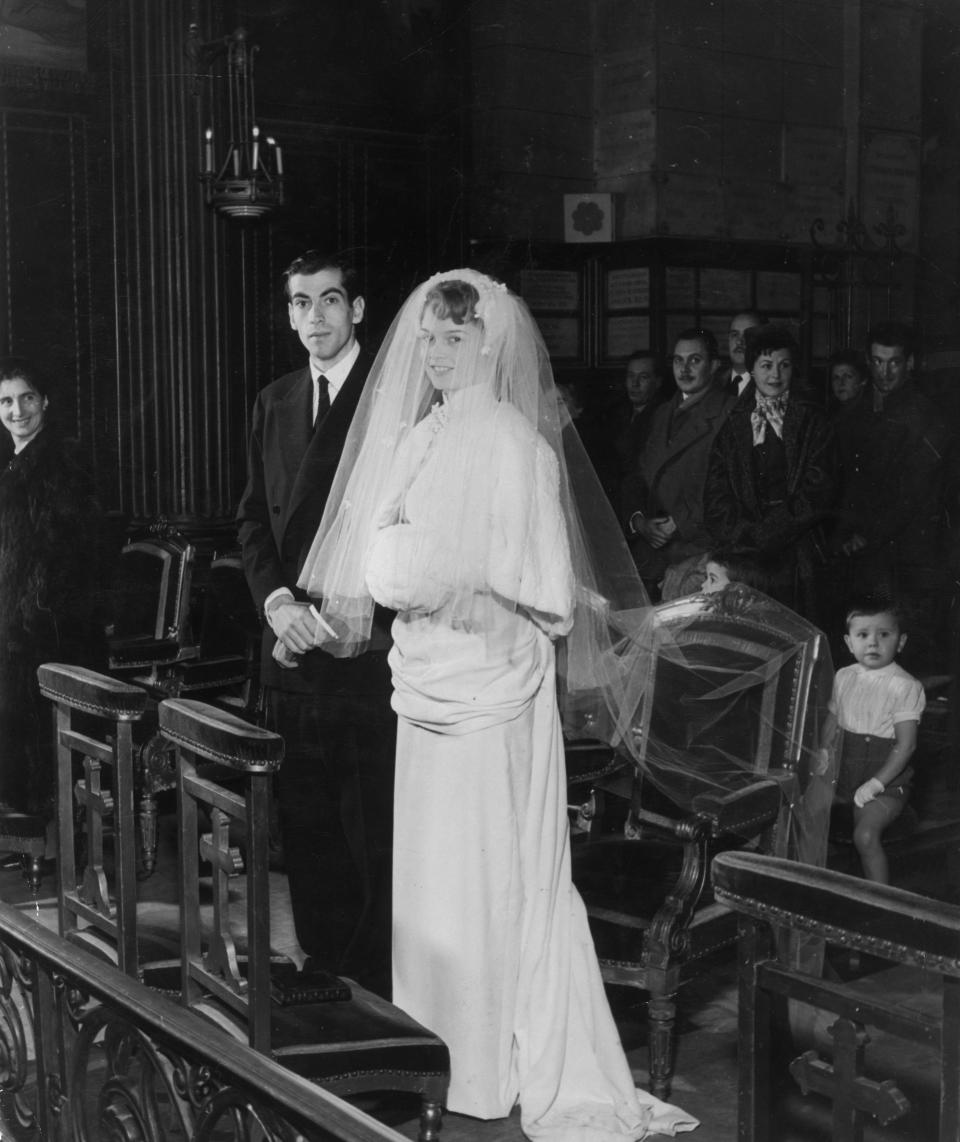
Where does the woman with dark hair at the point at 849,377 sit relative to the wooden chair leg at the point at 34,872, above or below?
above

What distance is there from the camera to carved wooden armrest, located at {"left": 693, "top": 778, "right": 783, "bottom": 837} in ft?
8.89

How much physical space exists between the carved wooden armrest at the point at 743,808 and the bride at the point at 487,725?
0.26 m

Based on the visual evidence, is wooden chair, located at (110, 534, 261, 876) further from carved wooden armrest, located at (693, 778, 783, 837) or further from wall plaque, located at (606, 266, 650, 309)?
wall plaque, located at (606, 266, 650, 309)

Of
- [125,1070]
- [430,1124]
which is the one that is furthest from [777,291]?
[125,1070]

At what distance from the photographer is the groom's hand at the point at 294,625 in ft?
9.78

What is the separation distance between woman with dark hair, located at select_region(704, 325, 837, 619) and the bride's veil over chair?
1229 mm

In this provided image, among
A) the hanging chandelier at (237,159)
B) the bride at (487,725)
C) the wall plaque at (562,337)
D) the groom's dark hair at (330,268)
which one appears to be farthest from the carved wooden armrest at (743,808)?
the wall plaque at (562,337)

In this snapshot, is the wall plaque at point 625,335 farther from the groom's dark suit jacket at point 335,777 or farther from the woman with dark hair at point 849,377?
the groom's dark suit jacket at point 335,777

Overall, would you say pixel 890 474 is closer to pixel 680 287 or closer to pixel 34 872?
pixel 680 287

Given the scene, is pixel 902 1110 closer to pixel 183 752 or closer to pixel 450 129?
pixel 183 752

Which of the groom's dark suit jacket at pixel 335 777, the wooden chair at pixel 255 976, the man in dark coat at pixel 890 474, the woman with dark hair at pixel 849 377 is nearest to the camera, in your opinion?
the wooden chair at pixel 255 976

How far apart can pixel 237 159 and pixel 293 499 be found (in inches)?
85.7

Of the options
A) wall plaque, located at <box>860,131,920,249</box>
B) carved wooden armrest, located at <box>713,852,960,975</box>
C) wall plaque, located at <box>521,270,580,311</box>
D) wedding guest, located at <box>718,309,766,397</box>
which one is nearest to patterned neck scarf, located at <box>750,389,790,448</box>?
wedding guest, located at <box>718,309,766,397</box>

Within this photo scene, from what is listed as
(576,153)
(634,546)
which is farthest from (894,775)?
(576,153)
